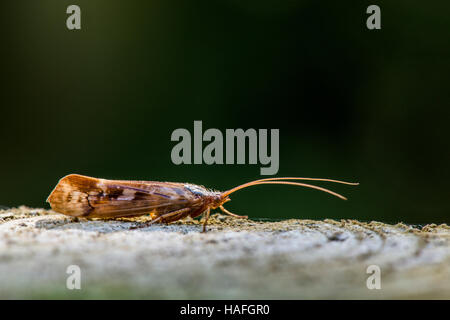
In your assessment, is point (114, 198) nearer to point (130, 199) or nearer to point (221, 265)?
point (130, 199)

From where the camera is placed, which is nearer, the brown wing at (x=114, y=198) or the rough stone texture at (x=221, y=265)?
the rough stone texture at (x=221, y=265)

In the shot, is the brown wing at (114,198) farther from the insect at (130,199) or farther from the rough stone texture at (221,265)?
the rough stone texture at (221,265)

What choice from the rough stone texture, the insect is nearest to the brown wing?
the insect

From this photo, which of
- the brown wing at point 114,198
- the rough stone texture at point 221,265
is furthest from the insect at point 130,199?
the rough stone texture at point 221,265

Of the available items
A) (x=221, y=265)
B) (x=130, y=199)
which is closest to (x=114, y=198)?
(x=130, y=199)

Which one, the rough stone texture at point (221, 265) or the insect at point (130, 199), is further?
the insect at point (130, 199)
